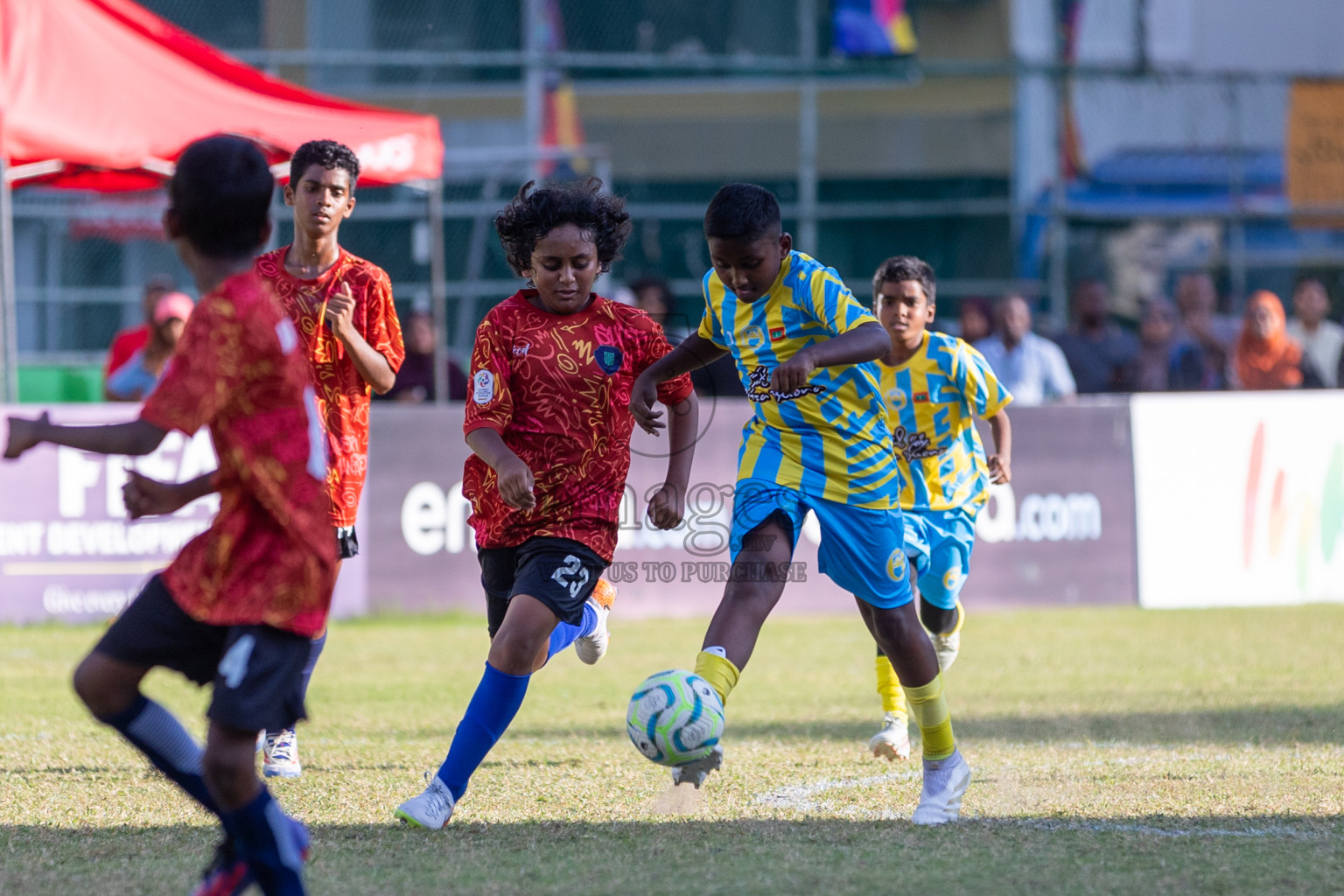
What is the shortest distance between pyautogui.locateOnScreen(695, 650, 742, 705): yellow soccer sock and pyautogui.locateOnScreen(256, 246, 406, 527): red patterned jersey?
1.51m

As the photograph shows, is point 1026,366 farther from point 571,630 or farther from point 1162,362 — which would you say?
point 571,630

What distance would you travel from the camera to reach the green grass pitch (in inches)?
150

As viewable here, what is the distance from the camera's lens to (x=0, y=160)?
9922mm

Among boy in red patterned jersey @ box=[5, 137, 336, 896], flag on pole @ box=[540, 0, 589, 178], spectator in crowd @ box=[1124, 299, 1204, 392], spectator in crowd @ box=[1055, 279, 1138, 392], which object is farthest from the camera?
flag on pole @ box=[540, 0, 589, 178]

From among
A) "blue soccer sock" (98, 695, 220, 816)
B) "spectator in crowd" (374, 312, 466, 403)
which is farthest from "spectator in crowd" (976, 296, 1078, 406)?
"blue soccer sock" (98, 695, 220, 816)

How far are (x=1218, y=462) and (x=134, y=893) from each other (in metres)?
9.00

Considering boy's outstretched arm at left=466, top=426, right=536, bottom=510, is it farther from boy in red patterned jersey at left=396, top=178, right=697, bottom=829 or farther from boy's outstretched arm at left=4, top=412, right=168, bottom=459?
boy's outstretched arm at left=4, top=412, right=168, bottom=459

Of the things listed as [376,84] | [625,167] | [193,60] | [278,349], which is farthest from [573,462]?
[625,167]

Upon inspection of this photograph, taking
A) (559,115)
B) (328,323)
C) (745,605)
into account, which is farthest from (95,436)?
(559,115)

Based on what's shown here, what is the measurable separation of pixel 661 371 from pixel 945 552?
5.99ft

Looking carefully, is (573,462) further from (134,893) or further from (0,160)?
(0,160)

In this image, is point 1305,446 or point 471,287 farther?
point 471,287

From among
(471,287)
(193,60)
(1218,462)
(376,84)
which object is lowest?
(1218,462)

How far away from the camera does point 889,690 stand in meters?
5.82
